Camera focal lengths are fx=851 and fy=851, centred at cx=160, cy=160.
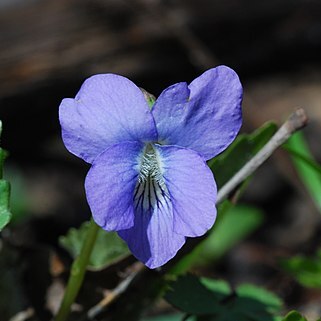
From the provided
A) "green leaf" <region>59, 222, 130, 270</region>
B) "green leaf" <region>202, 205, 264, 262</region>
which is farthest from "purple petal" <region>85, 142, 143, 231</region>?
"green leaf" <region>202, 205, 264, 262</region>

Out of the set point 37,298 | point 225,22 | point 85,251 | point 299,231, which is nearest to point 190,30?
point 225,22

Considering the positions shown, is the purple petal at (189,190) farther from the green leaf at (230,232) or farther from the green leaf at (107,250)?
the green leaf at (230,232)

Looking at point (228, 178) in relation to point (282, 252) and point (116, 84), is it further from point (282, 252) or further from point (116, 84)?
point (282, 252)

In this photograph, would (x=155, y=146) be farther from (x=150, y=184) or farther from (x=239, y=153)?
(x=239, y=153)

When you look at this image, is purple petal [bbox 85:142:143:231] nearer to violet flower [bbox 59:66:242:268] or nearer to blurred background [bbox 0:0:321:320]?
violet flower [bbox 59:66:242:268]

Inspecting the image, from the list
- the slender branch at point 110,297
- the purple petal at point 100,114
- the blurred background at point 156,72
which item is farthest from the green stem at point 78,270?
the blurred background at point 156,72
